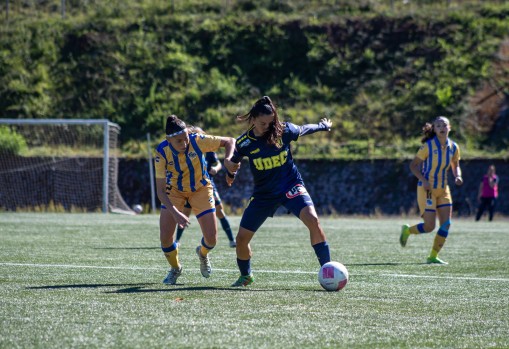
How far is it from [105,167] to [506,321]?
74.4 feet

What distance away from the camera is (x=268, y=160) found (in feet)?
27.5

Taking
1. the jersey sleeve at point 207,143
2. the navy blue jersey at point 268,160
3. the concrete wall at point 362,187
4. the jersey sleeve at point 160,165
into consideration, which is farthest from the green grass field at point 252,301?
the concrete wall at point 362,187

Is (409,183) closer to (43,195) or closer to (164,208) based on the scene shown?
(43,195)

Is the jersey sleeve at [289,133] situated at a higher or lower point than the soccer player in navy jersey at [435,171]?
higher

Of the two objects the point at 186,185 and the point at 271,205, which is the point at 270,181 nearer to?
the point at 271,205

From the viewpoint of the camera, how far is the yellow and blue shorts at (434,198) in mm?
12039

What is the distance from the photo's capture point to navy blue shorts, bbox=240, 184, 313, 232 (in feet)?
27.6

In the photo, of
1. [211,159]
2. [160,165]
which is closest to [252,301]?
[160,165]

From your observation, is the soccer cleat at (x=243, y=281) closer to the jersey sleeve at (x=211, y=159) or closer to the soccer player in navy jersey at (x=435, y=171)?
the soccer player in navy jersey at (x=435, y=171)

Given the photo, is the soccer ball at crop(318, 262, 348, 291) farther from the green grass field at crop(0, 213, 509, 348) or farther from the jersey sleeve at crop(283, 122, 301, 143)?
the jersey sleeve at crop(283, 122, 301, 143)

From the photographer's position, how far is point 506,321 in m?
6.37

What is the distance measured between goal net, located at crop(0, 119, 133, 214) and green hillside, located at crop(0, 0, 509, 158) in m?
3.19

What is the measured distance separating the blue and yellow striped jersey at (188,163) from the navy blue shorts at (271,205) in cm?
79

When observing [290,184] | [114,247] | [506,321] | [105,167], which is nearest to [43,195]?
[105,167]
